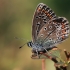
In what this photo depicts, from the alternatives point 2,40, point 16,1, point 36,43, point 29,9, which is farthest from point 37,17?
point 16,1

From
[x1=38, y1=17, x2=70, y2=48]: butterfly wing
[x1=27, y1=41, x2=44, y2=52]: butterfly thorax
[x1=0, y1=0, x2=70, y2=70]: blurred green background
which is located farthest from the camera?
[x1=0, y1=0, x2=70, y2=70]: blurred green background

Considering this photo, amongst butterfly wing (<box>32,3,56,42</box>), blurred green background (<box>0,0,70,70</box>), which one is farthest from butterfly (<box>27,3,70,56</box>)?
blurred green background (<box>0,0,70,70</box>)

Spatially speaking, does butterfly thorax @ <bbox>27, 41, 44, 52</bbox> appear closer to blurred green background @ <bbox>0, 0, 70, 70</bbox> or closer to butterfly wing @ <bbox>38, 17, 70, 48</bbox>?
butterfly wing @ <bbox>38, 17, 70, 48</bbox>

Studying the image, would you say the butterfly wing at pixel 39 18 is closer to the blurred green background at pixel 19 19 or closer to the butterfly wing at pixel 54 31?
the butterfly wing at pixel 54 31

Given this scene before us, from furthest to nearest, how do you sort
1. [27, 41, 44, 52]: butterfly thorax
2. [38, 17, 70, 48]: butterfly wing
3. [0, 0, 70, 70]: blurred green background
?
[0, 0, 70, 70]: blurred green background
[38, 17, 70, 48]: butterfly wing
[27, 41, 44, 52]: butterfly thorax

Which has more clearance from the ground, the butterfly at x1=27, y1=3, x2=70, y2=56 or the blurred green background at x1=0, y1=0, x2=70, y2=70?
the blurred green background at x1=0, y1=0, x2=70, y2=70

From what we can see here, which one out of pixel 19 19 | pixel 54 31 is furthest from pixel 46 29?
pixel 19 19

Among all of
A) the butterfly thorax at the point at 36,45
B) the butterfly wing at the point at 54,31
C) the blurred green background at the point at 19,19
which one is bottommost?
the butterfly thorax at the point at 36,45

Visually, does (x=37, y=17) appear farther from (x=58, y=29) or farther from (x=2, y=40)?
(x=2, y=40)

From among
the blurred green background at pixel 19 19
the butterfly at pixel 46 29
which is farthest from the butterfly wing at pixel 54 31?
the blurred green background at pixel 19 19
